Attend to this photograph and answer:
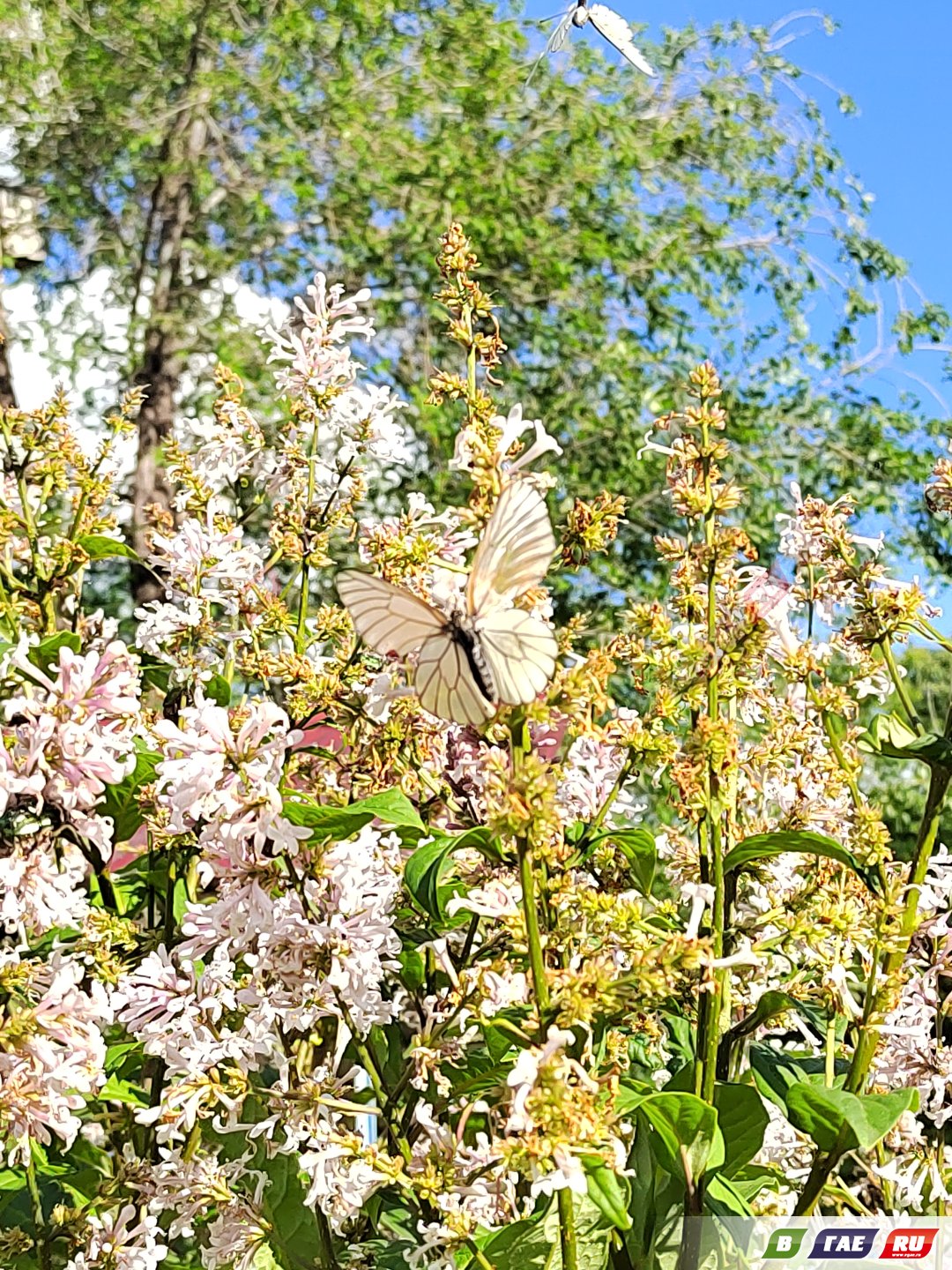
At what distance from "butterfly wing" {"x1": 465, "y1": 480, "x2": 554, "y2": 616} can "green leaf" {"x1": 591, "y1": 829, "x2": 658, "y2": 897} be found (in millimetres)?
177

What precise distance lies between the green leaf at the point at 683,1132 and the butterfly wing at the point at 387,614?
222 millimetres

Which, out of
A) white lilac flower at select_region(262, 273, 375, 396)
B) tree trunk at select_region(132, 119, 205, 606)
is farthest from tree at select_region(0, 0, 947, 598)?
white lilac flower at select_region(262, 273, 375, 396)

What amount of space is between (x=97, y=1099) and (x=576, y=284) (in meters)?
4.38

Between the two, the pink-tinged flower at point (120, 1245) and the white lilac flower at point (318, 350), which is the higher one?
the white lilac flower at point (318, 350)

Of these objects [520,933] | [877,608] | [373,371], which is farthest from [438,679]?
[373,371]

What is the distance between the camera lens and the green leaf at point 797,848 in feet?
2.17

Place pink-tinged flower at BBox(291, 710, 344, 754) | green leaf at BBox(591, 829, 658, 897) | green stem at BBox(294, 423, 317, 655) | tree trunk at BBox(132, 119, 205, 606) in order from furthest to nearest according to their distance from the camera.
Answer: tree trunk at BBox(132, 119, 205, 606) < green stem at BBox(294, 423, 317, 655) < pink-tinged flower at BBox(291, 710, 344, 754) < green leaf at BBox(591, 829, 658, 897)

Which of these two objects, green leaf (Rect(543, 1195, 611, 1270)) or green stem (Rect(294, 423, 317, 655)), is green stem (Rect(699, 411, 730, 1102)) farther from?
green stem (Rect(294, 423, 317, 655))

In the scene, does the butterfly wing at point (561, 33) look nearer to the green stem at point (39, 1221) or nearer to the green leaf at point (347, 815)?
the green leaf at point (347, 815)

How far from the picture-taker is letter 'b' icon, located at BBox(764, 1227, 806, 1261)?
2.33 feet

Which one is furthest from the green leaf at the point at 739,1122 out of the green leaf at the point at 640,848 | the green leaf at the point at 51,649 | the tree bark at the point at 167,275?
the tree bark at the point at 167,275

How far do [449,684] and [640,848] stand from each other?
0.61 feet

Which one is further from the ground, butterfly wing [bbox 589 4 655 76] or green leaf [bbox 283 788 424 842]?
butterfly wing [bbox 589 4 655 76]

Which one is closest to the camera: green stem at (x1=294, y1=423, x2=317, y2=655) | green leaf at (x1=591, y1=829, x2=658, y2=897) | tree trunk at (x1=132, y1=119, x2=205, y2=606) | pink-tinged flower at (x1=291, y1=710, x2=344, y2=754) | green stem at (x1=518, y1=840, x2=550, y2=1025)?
green stem at (x1=518, y1=840, x2=550, y2=1025)
